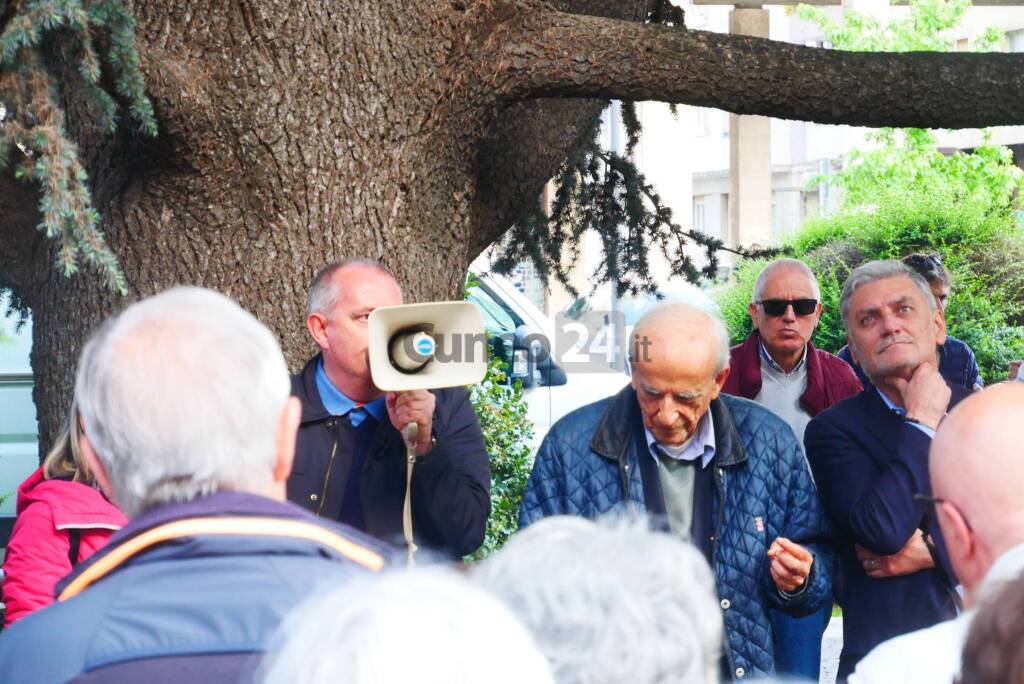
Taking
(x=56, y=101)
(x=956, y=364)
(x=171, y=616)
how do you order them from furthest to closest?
(x=956, y=364)
(x=56, y=101)
(x=171, y=616)

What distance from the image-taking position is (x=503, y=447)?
643cm

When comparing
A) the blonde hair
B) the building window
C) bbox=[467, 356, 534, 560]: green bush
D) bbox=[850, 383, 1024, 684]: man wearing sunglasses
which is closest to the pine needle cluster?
the blonde hair

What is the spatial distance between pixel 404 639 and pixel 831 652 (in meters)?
5.52

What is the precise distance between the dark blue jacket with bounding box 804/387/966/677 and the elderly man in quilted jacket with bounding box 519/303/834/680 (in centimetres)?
12

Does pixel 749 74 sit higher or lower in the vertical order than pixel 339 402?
higher

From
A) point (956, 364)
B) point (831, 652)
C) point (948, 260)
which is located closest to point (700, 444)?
point (956, 364)

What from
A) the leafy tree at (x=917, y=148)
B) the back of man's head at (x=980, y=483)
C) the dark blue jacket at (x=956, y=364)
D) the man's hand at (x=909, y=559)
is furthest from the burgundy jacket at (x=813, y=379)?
the leafy tree at (x=917, y=148)

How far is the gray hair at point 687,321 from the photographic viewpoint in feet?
11.4

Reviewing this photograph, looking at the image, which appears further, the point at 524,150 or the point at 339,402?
the point at 524,150

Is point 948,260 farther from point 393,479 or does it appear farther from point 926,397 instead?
point 393,479

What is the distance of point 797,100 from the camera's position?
409 cm

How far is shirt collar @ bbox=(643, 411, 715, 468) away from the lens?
3455 mm

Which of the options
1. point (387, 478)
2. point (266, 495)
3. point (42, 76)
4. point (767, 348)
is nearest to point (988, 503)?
point (266, 495)

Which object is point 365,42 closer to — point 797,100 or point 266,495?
point 797,100
